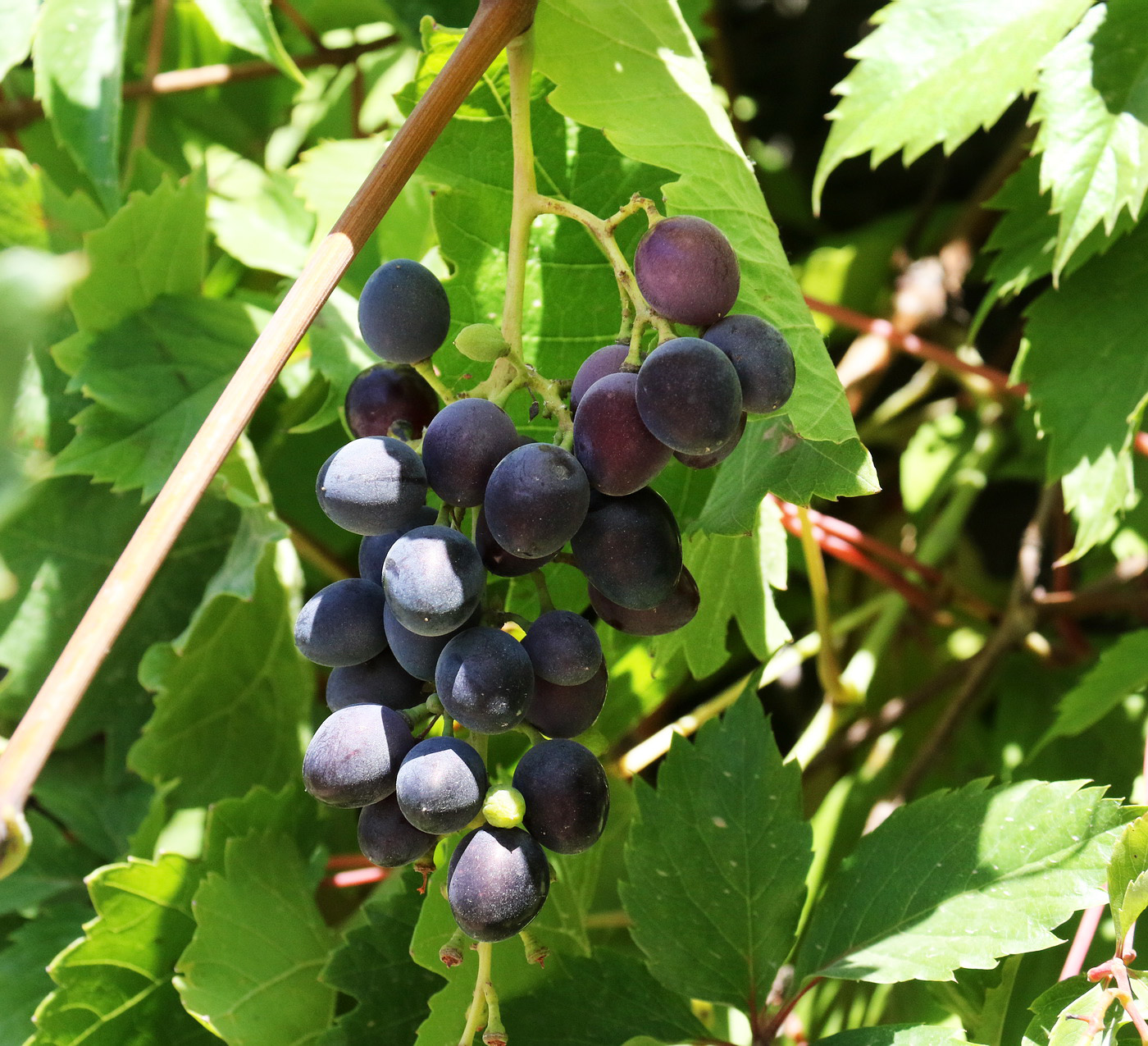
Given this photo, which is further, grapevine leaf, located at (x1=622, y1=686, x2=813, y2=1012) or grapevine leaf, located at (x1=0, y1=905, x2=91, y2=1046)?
grapevine leaf, located at (x1=0, y1=905, x2=91, y2=1046)

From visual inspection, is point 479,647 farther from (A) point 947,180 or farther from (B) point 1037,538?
(A) point 947,180

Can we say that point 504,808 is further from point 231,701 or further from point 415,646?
point 231,701

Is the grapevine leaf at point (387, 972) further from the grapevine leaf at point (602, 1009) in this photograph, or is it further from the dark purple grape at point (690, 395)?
the dark purple grape at point (690, 395)

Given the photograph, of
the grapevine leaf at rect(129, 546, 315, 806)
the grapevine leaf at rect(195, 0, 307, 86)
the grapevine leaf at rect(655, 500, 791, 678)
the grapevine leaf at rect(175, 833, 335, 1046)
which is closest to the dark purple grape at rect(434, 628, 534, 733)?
the grapevine leaf at rect(655, 500, 791, 678)

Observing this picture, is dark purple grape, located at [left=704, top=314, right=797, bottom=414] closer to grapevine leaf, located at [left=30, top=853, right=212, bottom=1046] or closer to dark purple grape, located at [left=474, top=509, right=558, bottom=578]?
dark purple grape, located at [left=474, top=509, right=558, bottom=578]

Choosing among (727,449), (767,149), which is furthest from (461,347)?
(767,149)

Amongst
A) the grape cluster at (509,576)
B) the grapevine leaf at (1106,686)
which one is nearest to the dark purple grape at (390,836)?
the grape cluster at (509,576)
